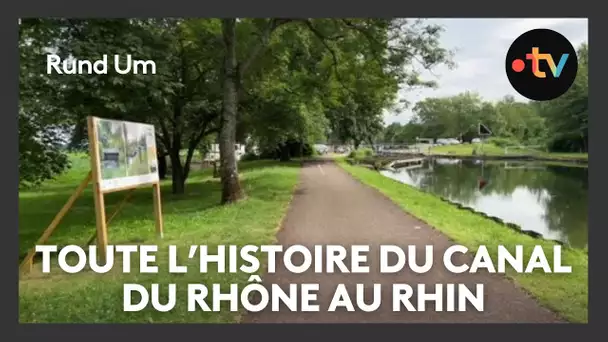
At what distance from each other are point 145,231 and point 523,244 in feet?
19.4

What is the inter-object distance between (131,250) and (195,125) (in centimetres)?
905

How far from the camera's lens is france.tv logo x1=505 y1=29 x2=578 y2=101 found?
20.9 feet

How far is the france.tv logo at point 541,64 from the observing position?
6.36 meters

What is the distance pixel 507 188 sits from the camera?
40.1 ft

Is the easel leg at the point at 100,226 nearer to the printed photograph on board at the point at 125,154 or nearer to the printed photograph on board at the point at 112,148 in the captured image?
the printed photograph on board at the point at 125,154

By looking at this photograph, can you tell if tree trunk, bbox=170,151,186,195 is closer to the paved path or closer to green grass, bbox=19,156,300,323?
green grass, bbox=19,156,300,323

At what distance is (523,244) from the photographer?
7.27 meters

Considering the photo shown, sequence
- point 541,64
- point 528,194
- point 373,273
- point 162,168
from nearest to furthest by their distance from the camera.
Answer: point 373,273 < point 541,64 < point 528,194 < point 162,168

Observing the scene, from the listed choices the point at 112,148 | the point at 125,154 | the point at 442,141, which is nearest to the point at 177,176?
the point at 442,141

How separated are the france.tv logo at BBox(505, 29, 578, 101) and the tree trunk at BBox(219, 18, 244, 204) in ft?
22.1

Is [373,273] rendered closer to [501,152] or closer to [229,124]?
[501,152]

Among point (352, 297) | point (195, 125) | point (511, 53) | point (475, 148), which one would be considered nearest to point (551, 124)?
point (475, 148)

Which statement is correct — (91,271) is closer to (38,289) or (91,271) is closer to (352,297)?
(38,289)

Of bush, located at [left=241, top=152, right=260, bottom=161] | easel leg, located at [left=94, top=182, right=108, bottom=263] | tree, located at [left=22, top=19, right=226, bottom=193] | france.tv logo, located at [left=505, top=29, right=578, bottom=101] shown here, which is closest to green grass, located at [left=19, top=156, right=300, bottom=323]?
bush, located at [left=241, top=152, right=260, bottom=161]
